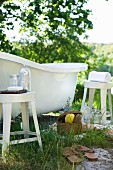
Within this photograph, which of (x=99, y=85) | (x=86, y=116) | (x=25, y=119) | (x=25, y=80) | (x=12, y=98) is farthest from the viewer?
(x=99, y=85)

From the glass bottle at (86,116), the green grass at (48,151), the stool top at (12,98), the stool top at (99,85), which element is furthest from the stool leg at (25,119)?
the stool top at (99,85)


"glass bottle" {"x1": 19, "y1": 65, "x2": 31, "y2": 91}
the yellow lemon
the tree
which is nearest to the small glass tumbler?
"glass bottle" {"x1": 19, "y1": 65, "x2": 31, "y2": 91}

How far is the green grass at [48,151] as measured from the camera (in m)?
2.48

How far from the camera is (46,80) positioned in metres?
4.23

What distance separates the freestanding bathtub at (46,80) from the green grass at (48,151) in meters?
0.89

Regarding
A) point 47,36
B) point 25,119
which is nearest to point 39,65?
point 25,119

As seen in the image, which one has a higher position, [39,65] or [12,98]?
[39,65]

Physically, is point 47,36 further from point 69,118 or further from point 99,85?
point 69,118

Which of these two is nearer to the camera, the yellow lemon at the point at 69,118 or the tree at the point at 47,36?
the yellow lemon at the point at 69,118

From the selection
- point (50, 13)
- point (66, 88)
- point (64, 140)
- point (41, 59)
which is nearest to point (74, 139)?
point (64, 140)

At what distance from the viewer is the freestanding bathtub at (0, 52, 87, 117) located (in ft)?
12.3

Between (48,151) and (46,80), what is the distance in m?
1.60

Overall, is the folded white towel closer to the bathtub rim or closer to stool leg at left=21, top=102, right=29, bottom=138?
the bathtub rim

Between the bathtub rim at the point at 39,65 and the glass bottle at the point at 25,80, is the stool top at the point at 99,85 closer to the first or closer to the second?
the bathtub rim at the point at 39,65
